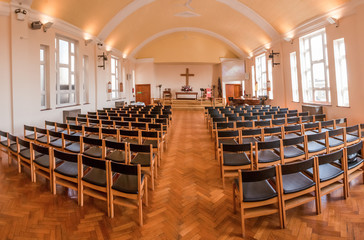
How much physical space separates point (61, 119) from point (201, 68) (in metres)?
12.9

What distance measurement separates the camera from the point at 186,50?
15.7 meters

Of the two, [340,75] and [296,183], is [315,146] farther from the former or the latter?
[340,75]

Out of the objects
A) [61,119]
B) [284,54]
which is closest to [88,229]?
[61,119]

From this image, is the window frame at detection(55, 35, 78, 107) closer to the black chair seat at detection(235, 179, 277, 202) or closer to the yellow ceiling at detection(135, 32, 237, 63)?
the black chair seat at detection(235, 179, 277, 202)

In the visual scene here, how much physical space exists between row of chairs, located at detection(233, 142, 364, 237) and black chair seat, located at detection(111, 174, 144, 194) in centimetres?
109

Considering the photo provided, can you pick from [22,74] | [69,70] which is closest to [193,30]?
[69,70]

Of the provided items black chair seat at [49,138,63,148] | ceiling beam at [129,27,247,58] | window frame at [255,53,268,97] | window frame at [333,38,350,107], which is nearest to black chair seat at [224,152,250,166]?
black chair seat at [49,138,63,148]

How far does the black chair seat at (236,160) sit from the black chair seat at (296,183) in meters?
0.66

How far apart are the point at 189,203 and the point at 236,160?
3.16 ft

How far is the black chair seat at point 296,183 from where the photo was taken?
203 cm

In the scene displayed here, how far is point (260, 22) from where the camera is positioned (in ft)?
31.8

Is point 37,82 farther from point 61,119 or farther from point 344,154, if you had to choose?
point 344,154

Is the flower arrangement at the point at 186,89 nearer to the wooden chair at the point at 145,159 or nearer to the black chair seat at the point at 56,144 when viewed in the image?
the black chair seat at the point at 56,144

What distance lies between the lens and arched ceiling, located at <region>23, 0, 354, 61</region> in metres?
6.98
